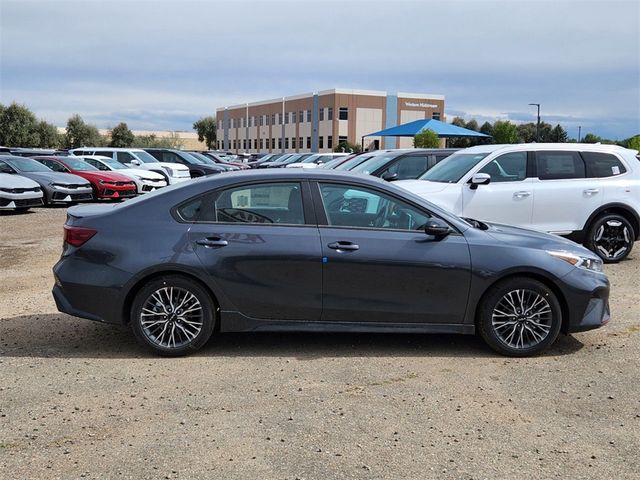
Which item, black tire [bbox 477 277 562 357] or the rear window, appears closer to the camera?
black tire [bbox 477 277 562 357]

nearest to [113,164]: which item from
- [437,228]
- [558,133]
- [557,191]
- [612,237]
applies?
[557,191]

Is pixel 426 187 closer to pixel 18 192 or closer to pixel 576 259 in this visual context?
pixel 576 259

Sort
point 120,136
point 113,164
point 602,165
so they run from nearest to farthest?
point 602,165
point 113,164
point 120,136

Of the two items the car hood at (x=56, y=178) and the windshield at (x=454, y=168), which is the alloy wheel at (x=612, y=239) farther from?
the car hood at (x=56, y=178)

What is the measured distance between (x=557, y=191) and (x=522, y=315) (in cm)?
498

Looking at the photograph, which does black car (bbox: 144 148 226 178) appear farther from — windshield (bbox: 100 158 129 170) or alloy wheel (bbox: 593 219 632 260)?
alloy wheel (bbox: 593 219 632 260)

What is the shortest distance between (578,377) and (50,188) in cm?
1590

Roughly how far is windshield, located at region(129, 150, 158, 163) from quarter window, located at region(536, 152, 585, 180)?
54.2ft

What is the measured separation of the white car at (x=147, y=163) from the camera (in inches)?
872

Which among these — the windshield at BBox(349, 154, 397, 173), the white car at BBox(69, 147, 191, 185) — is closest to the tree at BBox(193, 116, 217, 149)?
the white car at BBox(69, 147, 191, 185)

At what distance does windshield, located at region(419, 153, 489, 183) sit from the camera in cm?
→ 993

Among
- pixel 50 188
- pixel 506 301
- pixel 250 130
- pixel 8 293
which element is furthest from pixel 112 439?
pixel 250 130

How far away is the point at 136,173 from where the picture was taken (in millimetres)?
20328

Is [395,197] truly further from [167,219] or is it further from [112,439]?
[112,439]
